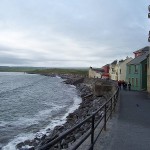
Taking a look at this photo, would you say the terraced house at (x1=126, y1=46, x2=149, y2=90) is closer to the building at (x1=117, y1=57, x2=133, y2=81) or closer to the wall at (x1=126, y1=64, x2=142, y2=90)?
the wall at (x1=126, y1=64, x2=142, y2=90)

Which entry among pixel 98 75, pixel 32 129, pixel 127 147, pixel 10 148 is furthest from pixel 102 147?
pixel 98 75

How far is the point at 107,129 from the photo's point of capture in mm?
12852

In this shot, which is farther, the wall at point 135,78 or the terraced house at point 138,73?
the wall at point 135,78

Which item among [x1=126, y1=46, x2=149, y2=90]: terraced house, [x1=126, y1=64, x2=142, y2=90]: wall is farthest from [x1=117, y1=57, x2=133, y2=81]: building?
[x1=126, y1=46, x2=149, y2=90]: terraced house

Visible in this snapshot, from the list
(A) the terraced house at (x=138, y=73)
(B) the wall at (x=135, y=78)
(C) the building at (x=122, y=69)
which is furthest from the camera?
(C) the building at (x=122, y=69)

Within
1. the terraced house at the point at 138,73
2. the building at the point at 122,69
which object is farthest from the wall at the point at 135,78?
the building at the point at 122,69

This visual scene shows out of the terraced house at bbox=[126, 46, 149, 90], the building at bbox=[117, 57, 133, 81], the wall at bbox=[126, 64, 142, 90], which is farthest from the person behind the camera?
the building at bbox=[117, 57, 133, 81]

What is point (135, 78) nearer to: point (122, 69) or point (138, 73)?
point (138, 73)

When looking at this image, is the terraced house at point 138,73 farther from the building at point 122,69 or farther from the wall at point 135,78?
the building at point 122,69

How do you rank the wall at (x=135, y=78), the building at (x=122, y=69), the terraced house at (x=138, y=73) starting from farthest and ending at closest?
the building at (x=122, y=69) → the wall at (x=135, y=78) → the terraced house at (x=138, y=73)

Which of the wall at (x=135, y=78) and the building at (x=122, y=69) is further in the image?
the building at (x=122, y=69)

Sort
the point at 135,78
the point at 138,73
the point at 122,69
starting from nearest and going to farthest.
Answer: the point at 138,73
the point at 135,78
the point at 122,69

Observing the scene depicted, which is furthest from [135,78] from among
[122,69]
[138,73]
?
[122,69]

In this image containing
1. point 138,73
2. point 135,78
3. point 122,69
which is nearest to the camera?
point 138,73
